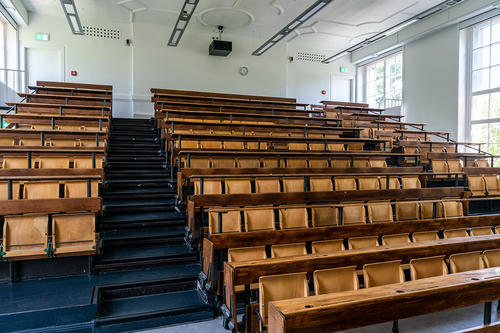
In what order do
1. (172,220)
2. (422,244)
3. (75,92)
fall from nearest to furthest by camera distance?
(422,244) < (172,220) < (75,92)

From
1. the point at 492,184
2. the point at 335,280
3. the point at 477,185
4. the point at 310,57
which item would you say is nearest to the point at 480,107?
the point at 492,184

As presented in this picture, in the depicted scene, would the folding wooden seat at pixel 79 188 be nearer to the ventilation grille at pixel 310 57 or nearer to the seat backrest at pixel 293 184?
the seat backrest at pixel 293 184

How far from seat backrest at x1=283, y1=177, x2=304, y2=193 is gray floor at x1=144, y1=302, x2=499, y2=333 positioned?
3.08 ft

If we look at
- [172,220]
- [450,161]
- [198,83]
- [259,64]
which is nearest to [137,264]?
[172,220]

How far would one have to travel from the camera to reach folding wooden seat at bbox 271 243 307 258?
1.35 m

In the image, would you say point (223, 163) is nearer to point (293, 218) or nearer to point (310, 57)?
point (293, 218)

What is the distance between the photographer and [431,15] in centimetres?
453

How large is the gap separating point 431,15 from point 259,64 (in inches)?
103

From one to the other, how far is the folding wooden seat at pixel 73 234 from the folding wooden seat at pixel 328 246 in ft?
3.33

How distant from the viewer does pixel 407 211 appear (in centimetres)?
191

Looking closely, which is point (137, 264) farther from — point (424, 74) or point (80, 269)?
point (424, 74)

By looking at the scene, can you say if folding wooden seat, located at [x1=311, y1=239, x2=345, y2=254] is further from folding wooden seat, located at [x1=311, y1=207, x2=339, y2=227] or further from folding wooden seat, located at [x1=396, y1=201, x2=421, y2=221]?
folding wooden seat, located at [x1=396, y1=201, x2=421, y2=221]

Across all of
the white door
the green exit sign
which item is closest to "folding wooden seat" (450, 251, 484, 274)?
the white door

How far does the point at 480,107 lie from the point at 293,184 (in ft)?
11.7
